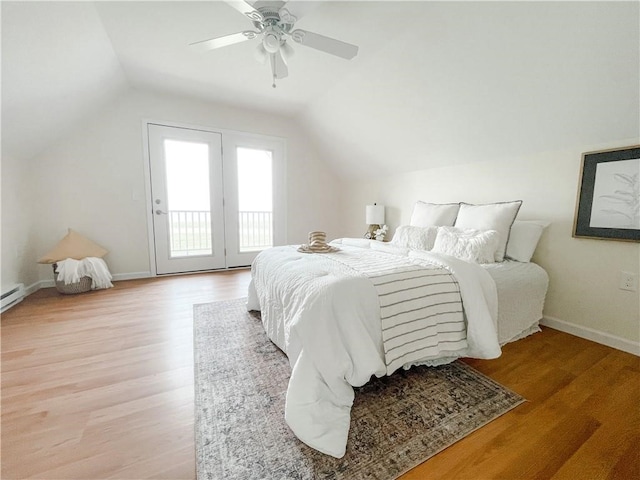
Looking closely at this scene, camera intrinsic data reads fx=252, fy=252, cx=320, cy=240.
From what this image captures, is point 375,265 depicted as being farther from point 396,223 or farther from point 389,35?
point 396,223

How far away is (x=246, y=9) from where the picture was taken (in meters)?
1.56

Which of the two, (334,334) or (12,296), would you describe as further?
(12,296)

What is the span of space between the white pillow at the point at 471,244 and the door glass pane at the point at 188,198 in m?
3.25

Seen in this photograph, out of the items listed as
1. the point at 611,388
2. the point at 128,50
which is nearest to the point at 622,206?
the point at 611,388

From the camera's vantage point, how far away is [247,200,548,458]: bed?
1073 millimetres

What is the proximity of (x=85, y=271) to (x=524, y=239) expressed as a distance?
175 inches

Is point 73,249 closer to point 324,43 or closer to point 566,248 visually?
point 324,43

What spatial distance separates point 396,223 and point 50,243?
447 cm

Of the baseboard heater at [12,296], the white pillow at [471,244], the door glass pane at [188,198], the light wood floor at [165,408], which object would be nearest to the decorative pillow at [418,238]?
the white pillow at [471,244]

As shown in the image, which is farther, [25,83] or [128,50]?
[128,50]

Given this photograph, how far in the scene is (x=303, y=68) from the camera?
2.72 metres

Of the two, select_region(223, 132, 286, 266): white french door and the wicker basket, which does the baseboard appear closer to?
select_region(223, 132, 286, 266): white french door

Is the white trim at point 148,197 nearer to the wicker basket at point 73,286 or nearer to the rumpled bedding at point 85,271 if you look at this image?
the rumpled bedding at point 85,271

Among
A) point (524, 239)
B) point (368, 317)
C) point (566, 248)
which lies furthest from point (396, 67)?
point (368, 317)
